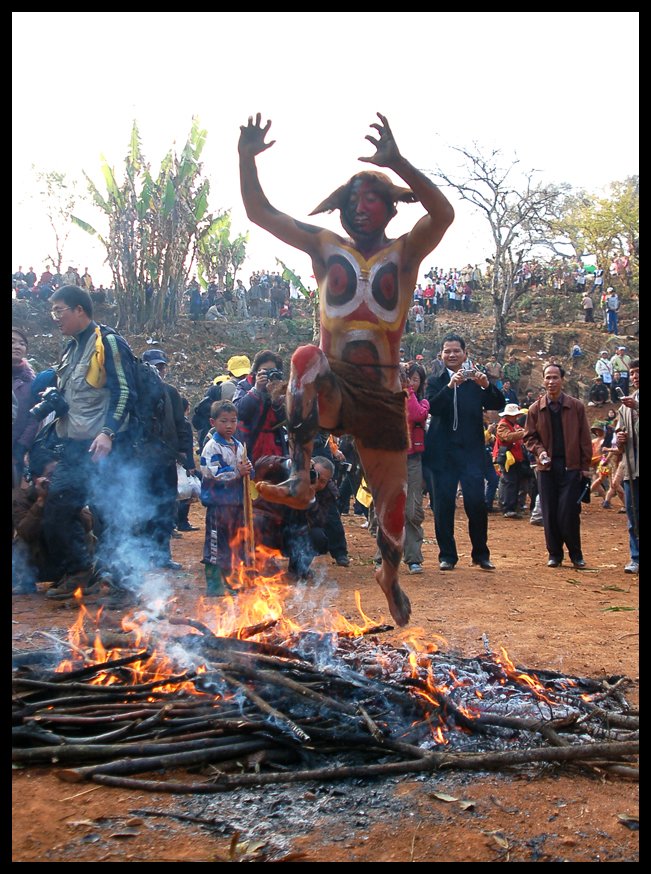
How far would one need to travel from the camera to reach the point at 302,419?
3965 mm

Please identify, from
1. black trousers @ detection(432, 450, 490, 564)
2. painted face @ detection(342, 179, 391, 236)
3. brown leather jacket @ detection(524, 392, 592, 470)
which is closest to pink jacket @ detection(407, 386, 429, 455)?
black trousers @ detection(432, 450, 490, 564)

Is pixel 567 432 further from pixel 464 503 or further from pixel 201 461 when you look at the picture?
pixel 201 461

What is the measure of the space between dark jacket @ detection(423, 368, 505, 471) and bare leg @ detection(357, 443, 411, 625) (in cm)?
390

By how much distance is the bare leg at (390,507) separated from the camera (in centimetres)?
444

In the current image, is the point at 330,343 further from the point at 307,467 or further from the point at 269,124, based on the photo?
the point at 269,124

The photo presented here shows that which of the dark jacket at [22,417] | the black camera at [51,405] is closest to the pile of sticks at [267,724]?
the black camera at [51,405]

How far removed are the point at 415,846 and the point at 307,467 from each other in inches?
70.2

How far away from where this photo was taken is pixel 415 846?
9.48 ft

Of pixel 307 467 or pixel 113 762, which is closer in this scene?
pixel 113 762

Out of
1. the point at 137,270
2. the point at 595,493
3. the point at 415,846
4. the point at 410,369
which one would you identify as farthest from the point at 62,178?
the point at 415,846

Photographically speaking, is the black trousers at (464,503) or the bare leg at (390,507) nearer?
the bare leg at (390,507)

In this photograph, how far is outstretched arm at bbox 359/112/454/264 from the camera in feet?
12.5

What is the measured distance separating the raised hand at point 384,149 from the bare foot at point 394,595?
210 centimetres

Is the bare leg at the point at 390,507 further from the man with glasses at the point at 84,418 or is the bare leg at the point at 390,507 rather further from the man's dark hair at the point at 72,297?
the man's dark hair at the point at 72,297
